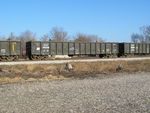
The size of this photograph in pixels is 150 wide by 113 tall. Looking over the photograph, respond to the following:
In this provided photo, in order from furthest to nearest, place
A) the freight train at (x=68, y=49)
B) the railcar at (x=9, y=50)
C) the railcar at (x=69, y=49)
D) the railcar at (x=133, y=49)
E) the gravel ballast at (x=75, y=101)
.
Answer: the railcar at (x=133, y=49), the railcar at (x=69, y=49), the freight train at (x=68, y=49), the railcar at (x=9, y=50), the gravel ballast at (x=75, y=101)

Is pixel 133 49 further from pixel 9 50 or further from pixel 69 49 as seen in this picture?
pixel 9 50

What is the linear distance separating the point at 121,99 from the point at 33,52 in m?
30.5

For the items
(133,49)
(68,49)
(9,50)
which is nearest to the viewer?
(9,50)

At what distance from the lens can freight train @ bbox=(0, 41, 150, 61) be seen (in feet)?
119

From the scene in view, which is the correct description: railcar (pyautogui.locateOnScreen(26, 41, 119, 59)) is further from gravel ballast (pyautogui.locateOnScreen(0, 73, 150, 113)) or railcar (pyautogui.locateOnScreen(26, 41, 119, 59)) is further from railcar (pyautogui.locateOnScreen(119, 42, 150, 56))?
gravel ballast (pyautogui.locateOnScreen(0, 73, 150, 113))

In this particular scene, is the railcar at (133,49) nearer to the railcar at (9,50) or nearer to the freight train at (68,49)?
the freight train at (68,49)

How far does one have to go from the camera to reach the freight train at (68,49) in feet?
119

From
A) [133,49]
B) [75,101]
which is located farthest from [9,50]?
[75,101]

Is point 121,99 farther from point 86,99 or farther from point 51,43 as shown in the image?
point 51,43

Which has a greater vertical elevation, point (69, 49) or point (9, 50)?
point (69, 49)

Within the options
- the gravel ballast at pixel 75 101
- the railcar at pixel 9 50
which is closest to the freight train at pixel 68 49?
the railcar at pixel 9 50

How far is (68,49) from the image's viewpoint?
139 feet

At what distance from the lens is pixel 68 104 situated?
27.0 ft

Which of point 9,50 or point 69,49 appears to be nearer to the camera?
point 9,50
